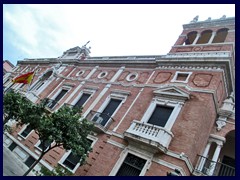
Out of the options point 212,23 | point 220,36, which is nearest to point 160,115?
point 220,36

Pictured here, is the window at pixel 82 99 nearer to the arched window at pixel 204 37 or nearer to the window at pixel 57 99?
the window at pixel 57 99

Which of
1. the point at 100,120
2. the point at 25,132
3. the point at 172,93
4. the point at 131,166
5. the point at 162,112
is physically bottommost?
the point at 25,132

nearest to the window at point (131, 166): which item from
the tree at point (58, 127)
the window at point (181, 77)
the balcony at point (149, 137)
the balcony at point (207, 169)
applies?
the balcony at point (149, 137)

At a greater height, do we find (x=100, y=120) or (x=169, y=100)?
(x=169, y=100)

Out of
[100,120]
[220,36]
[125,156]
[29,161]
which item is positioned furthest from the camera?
[220,36]

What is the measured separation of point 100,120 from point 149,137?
4.79m

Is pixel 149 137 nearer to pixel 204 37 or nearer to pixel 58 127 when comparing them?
pixel 58 127

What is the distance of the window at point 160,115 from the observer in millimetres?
12977

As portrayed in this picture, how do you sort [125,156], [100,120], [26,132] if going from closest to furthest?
[125,156] < [100,120] < [26,132]

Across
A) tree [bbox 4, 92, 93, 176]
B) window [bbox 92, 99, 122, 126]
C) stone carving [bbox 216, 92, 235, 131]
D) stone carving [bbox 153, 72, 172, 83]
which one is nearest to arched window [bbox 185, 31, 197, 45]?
stone carving [bbox 153, 72, 172, 83]

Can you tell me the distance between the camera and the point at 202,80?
13516 millimetres

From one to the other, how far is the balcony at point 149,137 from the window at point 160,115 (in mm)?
1085

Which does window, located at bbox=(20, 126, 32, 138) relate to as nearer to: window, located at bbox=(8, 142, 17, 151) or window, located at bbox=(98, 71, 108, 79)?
window, located at bbox=(8, 142, 17, 151)

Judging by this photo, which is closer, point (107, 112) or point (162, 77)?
point (162, 77)
